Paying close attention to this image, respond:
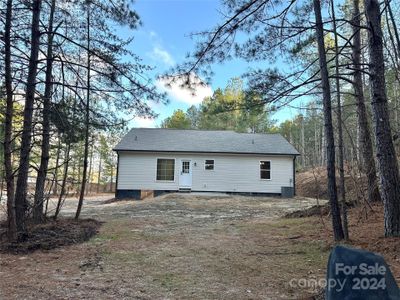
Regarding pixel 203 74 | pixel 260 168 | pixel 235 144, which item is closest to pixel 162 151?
pixel 235 144

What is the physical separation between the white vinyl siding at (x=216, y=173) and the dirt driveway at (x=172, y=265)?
1014 centimetres

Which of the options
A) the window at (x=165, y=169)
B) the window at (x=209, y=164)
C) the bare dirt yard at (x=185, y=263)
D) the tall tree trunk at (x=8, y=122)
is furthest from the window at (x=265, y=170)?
the tall tree trunk at (x=8, y=122)

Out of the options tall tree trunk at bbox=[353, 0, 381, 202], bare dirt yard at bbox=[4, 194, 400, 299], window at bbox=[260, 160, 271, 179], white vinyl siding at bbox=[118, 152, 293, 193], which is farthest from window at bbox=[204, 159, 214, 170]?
bare dirt yard at bbox=[4, 194, 400, 299]

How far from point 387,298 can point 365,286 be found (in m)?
0.16

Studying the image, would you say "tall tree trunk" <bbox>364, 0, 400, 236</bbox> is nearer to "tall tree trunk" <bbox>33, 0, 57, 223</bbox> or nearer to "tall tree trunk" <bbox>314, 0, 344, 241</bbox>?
"tall tree trunk" <bbox>314, 0, 344, 241</bbox>

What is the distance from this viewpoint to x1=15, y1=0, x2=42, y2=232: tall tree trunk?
219 inches

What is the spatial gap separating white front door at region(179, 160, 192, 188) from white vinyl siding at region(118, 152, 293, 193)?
0.57 ft

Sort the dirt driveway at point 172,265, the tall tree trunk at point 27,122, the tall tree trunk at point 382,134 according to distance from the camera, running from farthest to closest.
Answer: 1. the tall tree trunk at point 27,122
2. the tall tree trunk at point 382,134
3. the dirt driveway at point 172,265

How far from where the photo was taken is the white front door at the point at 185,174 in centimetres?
1747

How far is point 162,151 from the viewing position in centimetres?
1733

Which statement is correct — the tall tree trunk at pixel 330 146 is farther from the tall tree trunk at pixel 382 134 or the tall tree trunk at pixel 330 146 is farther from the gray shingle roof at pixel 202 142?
the gray shingle roof at pixel 202 142

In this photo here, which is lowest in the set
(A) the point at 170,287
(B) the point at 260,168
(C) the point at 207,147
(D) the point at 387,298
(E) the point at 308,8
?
(A) the point at 170,287

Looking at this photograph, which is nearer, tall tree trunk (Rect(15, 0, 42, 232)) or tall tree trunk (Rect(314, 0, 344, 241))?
tall tree trunk (Rect(314, 0, 344, 241))

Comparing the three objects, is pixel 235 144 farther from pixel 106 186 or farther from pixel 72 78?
pixel 106 186
